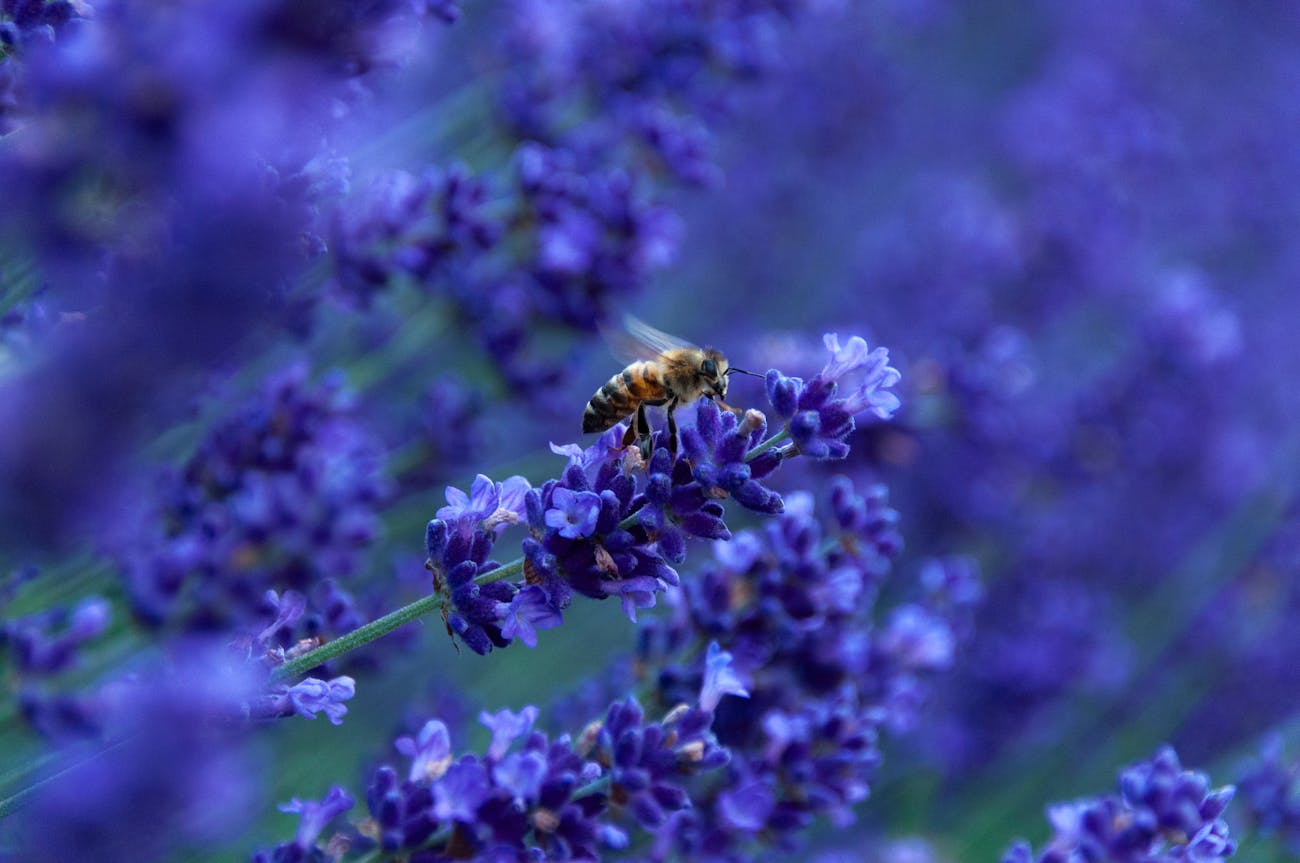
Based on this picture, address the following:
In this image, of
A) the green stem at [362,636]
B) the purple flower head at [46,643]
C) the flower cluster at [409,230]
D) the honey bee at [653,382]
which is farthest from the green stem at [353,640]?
the flower cluster at [409,230]

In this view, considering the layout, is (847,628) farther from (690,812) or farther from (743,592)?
(690,812)

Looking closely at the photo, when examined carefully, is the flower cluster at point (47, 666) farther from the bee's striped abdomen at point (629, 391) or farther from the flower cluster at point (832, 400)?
the flower cluster at point (832, 400)

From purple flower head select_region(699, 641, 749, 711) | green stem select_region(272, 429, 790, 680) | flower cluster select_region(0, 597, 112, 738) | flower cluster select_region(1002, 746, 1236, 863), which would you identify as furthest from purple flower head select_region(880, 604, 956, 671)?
flower cluster select_region(0, 597, 112, 738)

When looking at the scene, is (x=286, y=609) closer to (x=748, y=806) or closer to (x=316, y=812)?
(x=316, y=812)

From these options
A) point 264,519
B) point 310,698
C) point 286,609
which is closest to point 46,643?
point 264,519

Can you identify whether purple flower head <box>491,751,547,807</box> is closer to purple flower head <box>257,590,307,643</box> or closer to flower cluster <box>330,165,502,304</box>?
purple flower head <box>257,590,307,643</box>

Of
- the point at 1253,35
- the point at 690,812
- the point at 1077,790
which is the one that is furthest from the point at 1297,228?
the point at 690,812
